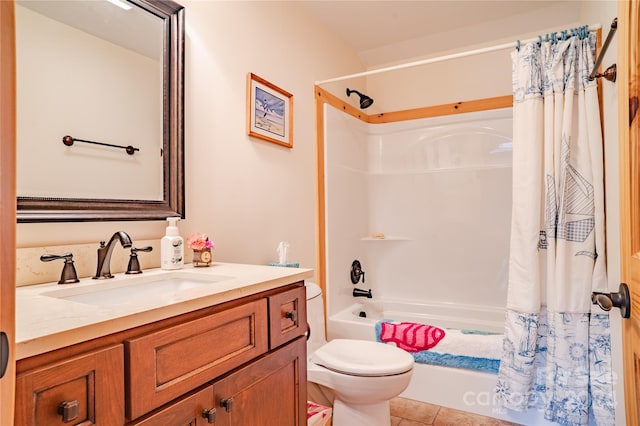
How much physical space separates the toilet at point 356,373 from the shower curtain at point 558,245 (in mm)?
666

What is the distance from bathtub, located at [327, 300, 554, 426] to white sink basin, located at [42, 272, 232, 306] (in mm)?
1460

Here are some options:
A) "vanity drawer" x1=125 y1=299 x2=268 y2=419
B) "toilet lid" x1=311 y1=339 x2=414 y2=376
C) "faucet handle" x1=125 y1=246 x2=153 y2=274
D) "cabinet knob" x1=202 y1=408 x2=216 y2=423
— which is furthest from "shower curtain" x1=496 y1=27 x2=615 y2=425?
"faucet handle" x1=125 y1=246 x2=153 y2=274

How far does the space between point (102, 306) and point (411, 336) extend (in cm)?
188

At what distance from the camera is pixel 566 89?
1.81 m

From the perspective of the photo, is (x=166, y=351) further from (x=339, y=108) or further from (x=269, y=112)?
(x=339, y=108)

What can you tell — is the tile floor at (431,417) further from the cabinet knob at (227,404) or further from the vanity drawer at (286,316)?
the cabinet knob at (227,404)

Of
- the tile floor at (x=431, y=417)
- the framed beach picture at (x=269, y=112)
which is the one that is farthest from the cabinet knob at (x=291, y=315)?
the tile floor at (x=431, y=417)

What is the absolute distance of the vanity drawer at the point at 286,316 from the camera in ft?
3.48

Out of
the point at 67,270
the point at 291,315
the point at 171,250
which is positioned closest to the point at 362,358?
the point at 291,315

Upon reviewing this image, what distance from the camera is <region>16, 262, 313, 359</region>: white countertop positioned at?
0.58m

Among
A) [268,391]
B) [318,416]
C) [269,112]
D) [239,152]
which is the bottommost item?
[318,416]

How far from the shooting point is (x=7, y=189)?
35 cm

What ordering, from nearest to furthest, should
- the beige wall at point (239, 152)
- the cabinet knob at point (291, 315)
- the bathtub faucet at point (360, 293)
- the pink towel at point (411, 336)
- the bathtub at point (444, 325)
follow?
the cabinet knob at point (291, 315)
the beige wall at point (239, 152)
the bathtub at point (444, 325)
the pink towel at point (411, 336)
the bathtub faucet at point (360, 293)

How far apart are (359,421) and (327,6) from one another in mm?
2508
